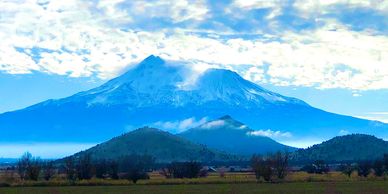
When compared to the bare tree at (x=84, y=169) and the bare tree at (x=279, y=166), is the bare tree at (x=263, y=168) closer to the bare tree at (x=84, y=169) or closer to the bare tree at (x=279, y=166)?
the bare tree at (x=279, y=166)

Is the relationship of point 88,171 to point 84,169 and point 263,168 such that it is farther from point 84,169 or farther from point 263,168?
point 263,168

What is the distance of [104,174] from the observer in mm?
128875

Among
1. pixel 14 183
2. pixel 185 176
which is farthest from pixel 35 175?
pixel 185 176

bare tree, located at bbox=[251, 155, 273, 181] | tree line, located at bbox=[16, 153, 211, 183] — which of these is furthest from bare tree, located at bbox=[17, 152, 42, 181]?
bare tree, located at bbox=[251, 155, 273, 181]

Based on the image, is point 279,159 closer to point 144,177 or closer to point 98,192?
point 144,177

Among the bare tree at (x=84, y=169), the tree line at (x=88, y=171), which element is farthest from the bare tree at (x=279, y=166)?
the bare tree at (x=84, y=169)

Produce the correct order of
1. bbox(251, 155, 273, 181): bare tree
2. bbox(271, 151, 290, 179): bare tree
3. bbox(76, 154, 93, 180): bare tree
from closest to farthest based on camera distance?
bbox(251, 155, 273, 181): bare tree → bbox(271, 151, 290, 179): bare tree → bbox(76, 154, 93, 180): bare tree

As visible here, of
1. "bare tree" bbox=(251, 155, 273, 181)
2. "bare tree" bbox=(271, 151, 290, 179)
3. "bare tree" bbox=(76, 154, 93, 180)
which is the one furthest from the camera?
"bare tree" bbox=(76, 154, 93, 180)

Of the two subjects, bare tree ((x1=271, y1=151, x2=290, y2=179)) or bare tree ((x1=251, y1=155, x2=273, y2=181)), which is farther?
bare tree ((x1=271, y1=151, x2=290, y2=179))

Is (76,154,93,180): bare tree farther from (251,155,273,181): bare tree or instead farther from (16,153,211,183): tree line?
(251,155,273,181): bare tree

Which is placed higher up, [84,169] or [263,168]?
[84,169]

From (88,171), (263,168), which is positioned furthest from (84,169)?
(263,168)

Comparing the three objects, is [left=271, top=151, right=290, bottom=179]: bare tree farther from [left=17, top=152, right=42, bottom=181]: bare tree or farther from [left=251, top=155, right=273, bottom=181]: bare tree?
[left=17, top=152, right=42, bottom=181]: bare tree

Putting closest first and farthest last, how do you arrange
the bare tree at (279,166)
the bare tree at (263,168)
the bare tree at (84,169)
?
→ the bare tree at (263,168) → the bare tree at (279,166) → the bare tree at (84,169)
